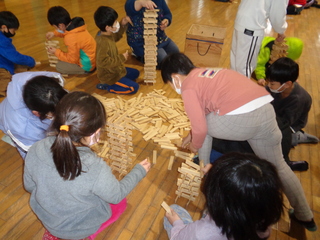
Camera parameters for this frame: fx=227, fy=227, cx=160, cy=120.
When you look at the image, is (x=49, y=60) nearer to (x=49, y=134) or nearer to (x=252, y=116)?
(x=49, y=134)

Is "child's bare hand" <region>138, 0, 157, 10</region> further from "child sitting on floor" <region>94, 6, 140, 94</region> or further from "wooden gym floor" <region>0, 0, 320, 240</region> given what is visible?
"wooden gym floor" <region>0, 0, 320, 240</region>

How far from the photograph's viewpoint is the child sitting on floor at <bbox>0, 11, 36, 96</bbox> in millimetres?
3115

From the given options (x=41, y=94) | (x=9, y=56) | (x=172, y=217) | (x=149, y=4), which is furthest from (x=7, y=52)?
(x=172, y=217)

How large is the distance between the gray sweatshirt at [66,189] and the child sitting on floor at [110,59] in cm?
216

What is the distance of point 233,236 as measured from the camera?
3.54 feet

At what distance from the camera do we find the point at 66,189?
1.22 metres

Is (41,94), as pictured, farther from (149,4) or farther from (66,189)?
(149,4)

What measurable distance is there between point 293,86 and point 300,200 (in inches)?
44.3

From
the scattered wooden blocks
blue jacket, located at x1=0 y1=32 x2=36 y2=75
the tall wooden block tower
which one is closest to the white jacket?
the tall wooden block tower

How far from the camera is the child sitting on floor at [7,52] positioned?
3.12 meters


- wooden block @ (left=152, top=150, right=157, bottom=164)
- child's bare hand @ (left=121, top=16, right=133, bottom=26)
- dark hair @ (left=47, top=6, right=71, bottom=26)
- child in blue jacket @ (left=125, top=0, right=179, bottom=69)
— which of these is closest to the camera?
wooden block @ (left=152, top=150, right=157, bottom=164)

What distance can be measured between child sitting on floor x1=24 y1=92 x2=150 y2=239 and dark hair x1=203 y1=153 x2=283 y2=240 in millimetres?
604

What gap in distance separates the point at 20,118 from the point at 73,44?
1.94 meters

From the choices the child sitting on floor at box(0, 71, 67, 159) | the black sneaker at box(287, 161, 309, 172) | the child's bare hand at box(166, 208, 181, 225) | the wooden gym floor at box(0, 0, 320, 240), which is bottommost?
the wooden gym floor at box(0, 0, 320, 240)
